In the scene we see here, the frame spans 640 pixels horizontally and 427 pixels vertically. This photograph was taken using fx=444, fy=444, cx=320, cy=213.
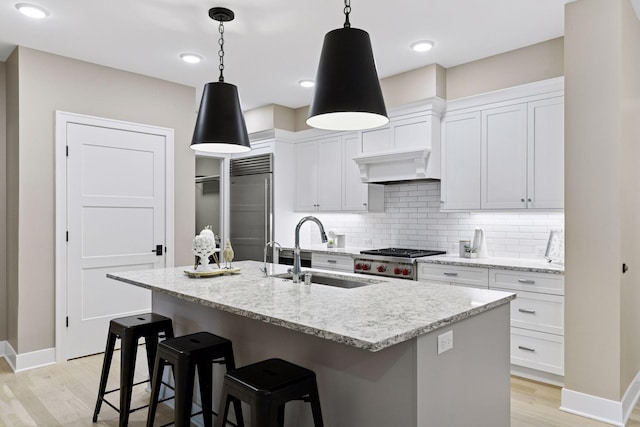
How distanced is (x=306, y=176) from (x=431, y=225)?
5.68 feet

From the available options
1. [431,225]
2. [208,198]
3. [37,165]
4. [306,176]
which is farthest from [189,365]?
[208,198]

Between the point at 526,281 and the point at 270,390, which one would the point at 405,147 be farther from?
the point at 270,390

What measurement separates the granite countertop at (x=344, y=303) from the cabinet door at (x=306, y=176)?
2.68 meters

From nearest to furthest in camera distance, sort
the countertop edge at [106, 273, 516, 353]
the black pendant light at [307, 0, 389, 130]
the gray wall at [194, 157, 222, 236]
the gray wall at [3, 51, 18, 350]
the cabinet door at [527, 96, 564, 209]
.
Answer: the countertop edge at [106, 273, 516, 353] < the black pendant light at [307, 0, 389, 130] < the cabinet door at [527, 96, 564, 209] < the gray wall at [3, 51, 18, 350] < the gray wall at [194, 157, 222, 236]

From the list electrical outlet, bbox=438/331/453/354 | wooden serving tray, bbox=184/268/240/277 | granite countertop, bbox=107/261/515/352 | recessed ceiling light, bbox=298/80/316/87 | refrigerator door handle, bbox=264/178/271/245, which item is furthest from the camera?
refrigerator door handle, bbox=264/178/271/245

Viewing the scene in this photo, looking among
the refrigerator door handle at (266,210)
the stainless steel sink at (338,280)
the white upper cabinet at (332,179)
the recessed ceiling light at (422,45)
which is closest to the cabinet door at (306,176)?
the white upper cabinet at (332,179)

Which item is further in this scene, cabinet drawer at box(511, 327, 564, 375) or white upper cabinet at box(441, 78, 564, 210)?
white upper cabinet at box(441, 78, 564, 210)

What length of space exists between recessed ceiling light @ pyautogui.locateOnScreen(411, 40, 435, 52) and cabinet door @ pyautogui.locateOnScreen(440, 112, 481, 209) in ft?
2.43

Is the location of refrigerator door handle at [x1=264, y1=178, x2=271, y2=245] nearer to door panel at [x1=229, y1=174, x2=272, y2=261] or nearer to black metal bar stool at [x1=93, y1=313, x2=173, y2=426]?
door panel at [x1=229, y1=174, x2=272, y2=261]

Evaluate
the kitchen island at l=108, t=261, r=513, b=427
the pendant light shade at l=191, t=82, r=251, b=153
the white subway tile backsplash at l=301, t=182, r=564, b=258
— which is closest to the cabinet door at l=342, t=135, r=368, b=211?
the white subway tile backsplash at l=301, t=182, r=564, b=258

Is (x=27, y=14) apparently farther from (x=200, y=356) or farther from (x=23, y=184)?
(x=200, y=356)

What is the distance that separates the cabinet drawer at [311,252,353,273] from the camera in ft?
15.5

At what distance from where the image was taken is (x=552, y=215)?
3.86 m

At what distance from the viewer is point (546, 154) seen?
11.9 feet
